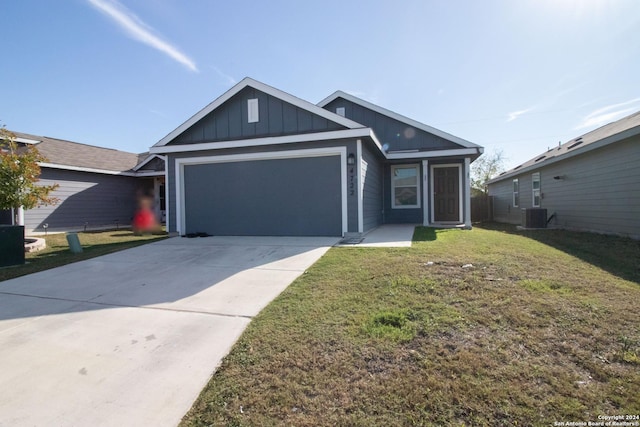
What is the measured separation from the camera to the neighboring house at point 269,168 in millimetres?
8148

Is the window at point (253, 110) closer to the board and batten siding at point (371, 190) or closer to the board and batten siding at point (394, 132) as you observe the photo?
the board and batten siding at point (371, 190)

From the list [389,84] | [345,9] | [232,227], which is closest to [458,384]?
[232,227]

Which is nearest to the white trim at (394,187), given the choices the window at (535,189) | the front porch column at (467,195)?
the front porch column at (467,195)

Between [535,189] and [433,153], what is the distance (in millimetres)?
6033

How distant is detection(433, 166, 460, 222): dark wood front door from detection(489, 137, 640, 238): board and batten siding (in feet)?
11.7

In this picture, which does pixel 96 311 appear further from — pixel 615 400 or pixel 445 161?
pixel 445 161

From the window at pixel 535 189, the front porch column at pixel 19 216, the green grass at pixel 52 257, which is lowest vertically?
the green grass at pixel 52 257

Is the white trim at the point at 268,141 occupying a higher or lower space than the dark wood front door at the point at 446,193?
higher

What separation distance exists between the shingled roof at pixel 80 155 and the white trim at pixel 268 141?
6.18 m

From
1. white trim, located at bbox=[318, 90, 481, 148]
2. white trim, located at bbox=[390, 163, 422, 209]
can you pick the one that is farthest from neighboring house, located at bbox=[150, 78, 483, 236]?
white trim, located at bbox=[390, 163, 422, 209]

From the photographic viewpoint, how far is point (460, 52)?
415 inches

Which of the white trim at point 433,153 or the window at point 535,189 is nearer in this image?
the white trim at point 433,153

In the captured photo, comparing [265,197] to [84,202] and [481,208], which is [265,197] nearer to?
[84,202]

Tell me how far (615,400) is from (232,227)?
8519 millimetres
